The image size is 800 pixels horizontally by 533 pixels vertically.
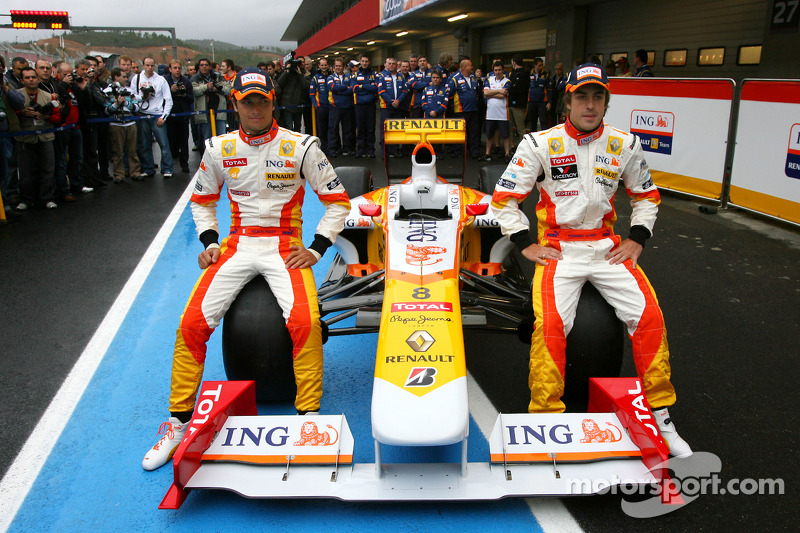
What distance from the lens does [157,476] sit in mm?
3283

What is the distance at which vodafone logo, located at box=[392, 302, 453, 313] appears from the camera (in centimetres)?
332

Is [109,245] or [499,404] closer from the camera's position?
[499,404]

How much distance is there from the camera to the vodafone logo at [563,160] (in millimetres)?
3531

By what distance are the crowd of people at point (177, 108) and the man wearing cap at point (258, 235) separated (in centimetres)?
456

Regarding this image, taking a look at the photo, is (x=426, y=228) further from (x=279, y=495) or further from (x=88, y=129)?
(x=88, y=129)

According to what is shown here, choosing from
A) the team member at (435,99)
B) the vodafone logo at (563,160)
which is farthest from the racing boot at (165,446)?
the team member at (435,99)

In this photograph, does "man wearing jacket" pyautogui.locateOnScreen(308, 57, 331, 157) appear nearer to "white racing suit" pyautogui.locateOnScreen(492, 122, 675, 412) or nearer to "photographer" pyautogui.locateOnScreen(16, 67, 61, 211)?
"photographer" pyautogui.locateOnScreen(16, 67, 61, 211)

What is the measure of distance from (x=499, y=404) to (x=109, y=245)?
19.1ft

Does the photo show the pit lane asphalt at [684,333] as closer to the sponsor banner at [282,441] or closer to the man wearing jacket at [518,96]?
the sponsor banner at [282,441]

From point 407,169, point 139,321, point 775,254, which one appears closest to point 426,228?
point 139,321

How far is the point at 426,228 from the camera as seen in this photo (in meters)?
3.98

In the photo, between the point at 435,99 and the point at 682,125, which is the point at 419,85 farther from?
the point at 682,125

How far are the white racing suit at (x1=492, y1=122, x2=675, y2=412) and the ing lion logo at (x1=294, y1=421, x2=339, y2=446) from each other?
1.14 metres

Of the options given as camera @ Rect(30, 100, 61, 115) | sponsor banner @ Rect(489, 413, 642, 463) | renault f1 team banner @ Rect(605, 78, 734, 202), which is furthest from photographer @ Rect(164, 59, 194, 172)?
sponsor banner @ Rect(489, 413, 642, 463)
